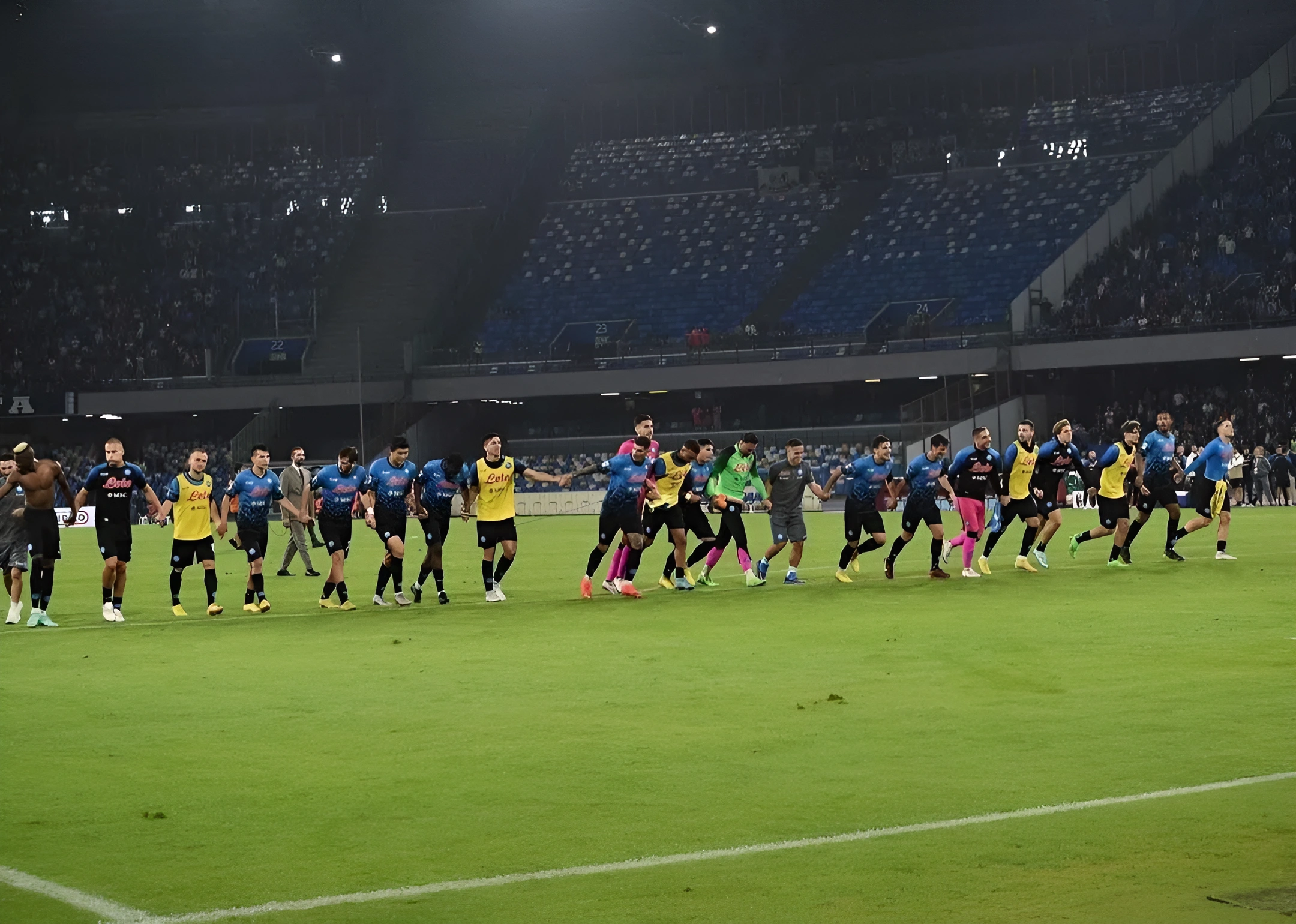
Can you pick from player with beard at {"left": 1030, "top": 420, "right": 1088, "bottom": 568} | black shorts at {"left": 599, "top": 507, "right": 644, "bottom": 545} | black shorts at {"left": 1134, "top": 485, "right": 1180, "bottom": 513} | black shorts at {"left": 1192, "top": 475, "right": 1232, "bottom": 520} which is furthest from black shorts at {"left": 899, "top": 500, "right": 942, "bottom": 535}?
black shorts at {"left": 1192, "top": 475, "right": 1232, "bottom": 520}

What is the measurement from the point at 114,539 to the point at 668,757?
12.0m

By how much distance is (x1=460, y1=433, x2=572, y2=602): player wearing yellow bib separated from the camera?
20.8 metres

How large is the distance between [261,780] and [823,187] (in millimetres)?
58534

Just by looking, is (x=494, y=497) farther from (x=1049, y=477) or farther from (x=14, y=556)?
(x=1049, y=477)

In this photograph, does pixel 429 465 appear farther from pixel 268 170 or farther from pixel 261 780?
pixel 268 170

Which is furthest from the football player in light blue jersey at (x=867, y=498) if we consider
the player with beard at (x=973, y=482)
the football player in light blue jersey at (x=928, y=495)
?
the player with beard at (x=973, y=482)

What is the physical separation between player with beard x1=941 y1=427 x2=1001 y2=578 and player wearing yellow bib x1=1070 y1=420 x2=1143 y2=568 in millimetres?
1932

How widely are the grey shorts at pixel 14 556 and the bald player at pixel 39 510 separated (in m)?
0.11

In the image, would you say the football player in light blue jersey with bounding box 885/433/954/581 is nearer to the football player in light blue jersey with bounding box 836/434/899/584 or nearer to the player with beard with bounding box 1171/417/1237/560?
the football player in light blue jersey with bounding box 836/434/899/584

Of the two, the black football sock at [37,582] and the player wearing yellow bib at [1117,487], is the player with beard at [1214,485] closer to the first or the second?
the player wearing yellow bib at [1117,487]

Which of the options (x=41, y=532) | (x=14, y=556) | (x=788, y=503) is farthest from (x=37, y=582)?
(x=788, y=503)

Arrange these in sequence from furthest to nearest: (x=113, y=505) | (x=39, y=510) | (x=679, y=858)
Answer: (x=113, y=505) < (x=39, y=510) < (x=679, y=858)

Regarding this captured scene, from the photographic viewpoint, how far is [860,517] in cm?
2277

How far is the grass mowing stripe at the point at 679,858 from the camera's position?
6.50 metres
